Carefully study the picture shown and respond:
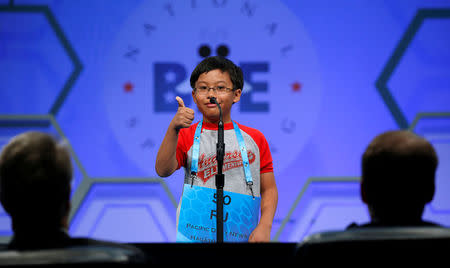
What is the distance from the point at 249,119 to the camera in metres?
3.10

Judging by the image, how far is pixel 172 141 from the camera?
1544 mm

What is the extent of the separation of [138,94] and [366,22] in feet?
5.66

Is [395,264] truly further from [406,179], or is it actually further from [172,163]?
[172,163]

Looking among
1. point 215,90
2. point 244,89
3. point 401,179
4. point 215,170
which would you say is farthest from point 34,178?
point 244,89

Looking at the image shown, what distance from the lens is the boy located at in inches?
64.3

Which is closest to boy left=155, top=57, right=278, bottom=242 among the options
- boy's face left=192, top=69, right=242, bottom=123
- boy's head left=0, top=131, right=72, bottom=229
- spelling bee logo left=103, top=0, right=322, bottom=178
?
boy's face left=192, top=69, right=242, bottom=123

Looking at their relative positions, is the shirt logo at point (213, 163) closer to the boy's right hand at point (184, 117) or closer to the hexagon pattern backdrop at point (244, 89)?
the boy's right hand at point (184, 117)

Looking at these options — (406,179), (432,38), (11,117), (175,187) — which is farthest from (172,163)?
(432,38)

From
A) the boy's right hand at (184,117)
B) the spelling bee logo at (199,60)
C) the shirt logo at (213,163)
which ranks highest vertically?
the spelling bee logo at (199,60)

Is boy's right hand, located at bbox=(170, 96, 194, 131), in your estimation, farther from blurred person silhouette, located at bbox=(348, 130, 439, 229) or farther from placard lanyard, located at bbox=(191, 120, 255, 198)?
blurred person silhouette, located at bbox=(348, 130, 439, 229)

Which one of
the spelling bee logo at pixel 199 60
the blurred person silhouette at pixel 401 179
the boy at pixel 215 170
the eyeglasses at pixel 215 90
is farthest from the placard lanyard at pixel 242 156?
the spelling bee logo at pixel 199 60

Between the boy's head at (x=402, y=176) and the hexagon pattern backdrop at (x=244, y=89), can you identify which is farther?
the hexagon pattern backdrop at (x=244, y=89)

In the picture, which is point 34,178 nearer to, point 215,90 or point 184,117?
point 184,117

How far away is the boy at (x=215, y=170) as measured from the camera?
1633 millimetres
